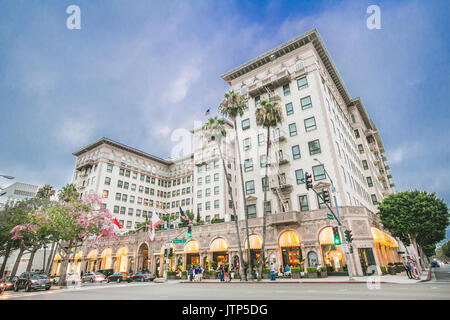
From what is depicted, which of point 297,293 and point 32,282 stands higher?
point 32,282

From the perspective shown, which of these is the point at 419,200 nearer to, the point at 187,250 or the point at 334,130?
the point at 334,130

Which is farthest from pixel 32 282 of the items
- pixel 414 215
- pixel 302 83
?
pixel 414 215

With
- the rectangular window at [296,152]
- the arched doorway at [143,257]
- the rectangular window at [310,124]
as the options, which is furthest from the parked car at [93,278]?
the rectangular window at [310,124]

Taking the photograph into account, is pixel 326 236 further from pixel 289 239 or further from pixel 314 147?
pixel 314 147

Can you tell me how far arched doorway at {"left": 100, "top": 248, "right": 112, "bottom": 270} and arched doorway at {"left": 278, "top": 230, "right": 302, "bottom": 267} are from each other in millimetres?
39363

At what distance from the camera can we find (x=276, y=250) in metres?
33.0

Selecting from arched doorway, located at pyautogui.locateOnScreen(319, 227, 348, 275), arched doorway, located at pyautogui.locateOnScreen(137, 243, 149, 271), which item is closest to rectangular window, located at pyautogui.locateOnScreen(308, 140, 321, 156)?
arched doorway, located at pyautogui.locateOnScreen(319, 227, 348, 275)

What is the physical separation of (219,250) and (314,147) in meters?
20.5

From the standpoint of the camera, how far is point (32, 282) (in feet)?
82.3

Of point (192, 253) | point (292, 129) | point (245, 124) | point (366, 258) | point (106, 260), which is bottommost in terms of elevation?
point (366, 258)

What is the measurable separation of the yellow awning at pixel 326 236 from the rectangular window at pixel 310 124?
14.0 m

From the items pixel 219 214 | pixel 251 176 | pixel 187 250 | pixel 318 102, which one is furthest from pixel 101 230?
pixel 318 102

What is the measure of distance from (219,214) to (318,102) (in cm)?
3450
